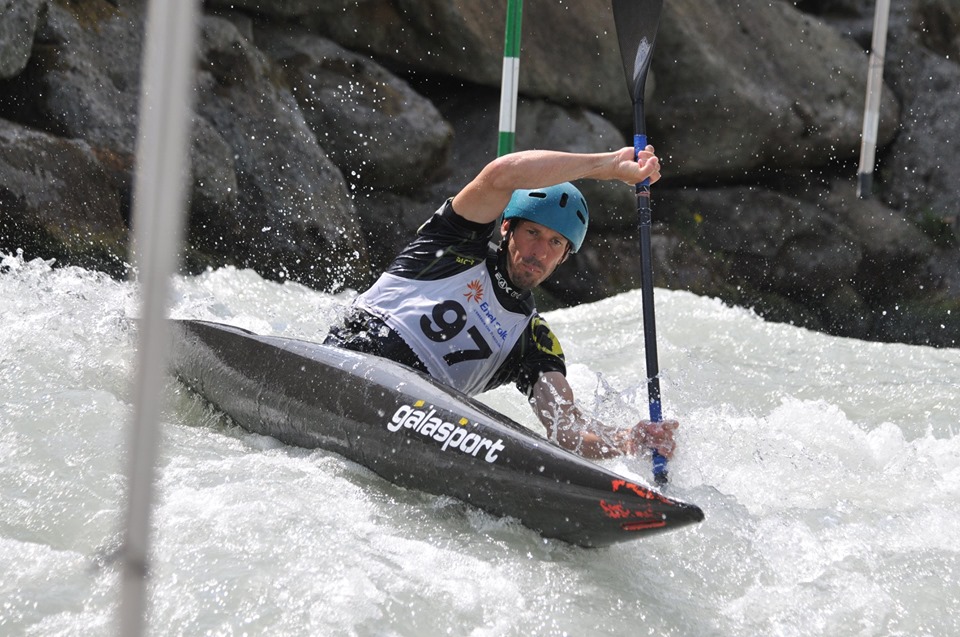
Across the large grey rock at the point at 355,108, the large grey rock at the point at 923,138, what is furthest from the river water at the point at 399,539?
the large grey rock at the point at 923,138

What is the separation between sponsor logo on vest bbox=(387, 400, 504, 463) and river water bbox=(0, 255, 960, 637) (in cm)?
15

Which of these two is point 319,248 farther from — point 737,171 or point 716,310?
point 737,171

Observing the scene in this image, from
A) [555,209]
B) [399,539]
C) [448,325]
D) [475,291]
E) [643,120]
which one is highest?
[643,120]

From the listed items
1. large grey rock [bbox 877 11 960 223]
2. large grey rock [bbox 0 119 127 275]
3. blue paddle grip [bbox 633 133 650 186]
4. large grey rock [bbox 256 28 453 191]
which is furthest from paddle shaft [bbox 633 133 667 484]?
large grey rock [bbox 877 11 960 223]

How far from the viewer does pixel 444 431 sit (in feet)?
9.17

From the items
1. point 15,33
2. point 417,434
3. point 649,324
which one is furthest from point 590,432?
point 15,33

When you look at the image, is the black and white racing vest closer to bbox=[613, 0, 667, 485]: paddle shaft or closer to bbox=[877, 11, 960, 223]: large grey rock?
bbox=[613, 0, 667, 485]: paddle shaft

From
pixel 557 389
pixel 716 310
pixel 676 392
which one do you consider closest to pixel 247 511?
pixel 557 389

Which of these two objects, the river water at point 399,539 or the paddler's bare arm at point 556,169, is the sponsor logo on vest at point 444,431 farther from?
the paddler's bare arm at point 556,169

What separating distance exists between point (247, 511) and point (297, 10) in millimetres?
6845

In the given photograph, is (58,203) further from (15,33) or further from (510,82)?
(510,82)

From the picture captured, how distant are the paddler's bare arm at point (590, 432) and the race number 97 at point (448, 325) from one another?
29cm

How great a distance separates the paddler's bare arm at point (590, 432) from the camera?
325 cm

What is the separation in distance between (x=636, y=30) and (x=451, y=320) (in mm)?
1801
